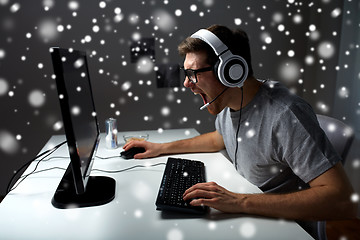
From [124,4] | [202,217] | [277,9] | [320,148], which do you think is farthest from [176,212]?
[277,9]

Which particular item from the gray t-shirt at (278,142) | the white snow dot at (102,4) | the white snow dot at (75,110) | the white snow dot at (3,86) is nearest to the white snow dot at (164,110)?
the white snow dot at (102,4)

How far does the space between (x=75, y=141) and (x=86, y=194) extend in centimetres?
26

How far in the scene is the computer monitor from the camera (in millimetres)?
739

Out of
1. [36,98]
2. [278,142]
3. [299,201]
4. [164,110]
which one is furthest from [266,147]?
[36,98]

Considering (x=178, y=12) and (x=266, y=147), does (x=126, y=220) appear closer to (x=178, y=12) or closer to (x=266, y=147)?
(x=266, y=147)

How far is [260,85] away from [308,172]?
386 mm

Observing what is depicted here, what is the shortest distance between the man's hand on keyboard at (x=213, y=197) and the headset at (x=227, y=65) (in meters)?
0.37

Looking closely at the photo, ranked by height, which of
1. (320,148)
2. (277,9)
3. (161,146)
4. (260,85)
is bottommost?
(161,146)

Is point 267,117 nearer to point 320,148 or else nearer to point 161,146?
point 320,148

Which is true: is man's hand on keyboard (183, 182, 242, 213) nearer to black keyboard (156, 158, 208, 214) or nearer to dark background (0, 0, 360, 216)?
black keyboard (156, 158, 208, 214)

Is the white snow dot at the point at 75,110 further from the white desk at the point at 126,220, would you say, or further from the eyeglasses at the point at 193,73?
the eyeglasses at the point at 193,73

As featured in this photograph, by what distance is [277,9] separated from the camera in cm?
216

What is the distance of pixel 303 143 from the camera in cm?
90

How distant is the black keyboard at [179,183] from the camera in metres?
0.83
